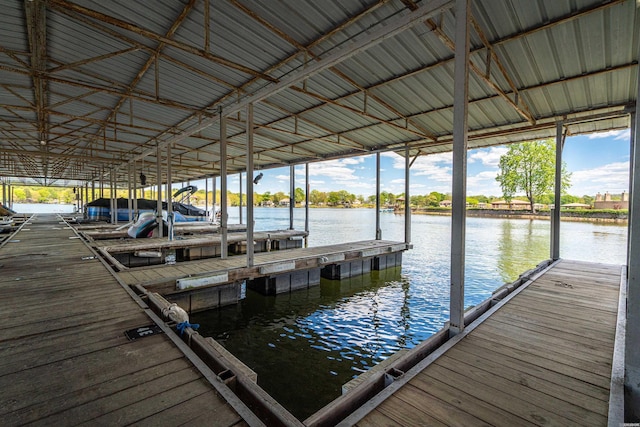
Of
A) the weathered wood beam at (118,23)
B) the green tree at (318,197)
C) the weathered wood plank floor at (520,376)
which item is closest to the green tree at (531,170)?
the weathered wood plank floor at (520,376)

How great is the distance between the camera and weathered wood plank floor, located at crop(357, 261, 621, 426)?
1.86 metres

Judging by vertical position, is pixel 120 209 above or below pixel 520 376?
above

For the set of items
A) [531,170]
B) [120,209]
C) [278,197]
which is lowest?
[120,209]

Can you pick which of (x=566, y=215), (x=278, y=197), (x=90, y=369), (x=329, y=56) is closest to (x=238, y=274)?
(x=90, y=369)

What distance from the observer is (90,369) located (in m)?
2.16

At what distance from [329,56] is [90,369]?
176 inches

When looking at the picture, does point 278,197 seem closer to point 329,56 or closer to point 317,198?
point 317,198

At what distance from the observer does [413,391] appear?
211cm

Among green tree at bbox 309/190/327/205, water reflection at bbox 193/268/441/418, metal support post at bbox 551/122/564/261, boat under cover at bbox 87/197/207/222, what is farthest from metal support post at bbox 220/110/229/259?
green tree at bbox 309/190/327/205

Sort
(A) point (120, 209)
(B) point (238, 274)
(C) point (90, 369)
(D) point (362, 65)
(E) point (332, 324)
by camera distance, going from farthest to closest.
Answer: (A) point (120, 209)
(B) point (238, 274)
(E) point (332, 324)
(D) point (362, 65)
(C) point (90, 369)

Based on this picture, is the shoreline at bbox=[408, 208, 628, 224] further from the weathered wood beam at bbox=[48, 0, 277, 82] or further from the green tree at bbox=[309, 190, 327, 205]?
the green tree at bbox=[309, 190, 327, 205]

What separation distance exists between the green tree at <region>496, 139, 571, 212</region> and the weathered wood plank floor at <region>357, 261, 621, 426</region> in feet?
112

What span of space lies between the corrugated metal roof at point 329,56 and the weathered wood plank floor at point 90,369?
3.53 meters

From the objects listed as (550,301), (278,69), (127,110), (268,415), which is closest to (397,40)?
(278,69)
